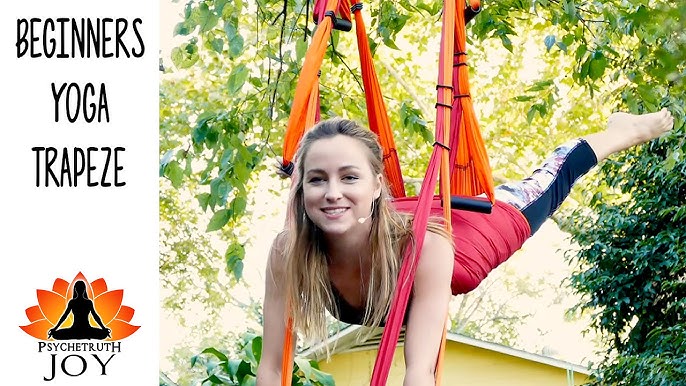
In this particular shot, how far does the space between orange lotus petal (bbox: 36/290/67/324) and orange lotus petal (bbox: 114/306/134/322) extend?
29cm

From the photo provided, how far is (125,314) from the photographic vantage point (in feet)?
13.3

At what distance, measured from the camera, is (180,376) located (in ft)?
37.0

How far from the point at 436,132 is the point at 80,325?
196cm

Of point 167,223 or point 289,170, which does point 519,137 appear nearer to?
point 167,223

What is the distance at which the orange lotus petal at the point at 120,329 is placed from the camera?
3.72 metres

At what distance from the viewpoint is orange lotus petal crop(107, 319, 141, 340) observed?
3.72 meters

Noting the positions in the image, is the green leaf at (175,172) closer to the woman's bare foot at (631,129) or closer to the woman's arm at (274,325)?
the woman's arm at (274,325)

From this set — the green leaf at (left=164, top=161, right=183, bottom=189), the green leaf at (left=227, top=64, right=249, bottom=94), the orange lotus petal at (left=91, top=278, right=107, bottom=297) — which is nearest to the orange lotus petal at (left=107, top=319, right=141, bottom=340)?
the orange lotus petal at (left=91, top=278, right=107, bottom=297)

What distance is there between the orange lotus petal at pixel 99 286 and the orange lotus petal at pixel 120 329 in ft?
0.45

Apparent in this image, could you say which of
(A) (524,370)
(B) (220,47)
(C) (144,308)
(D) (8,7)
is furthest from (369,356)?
(B) (220,47)

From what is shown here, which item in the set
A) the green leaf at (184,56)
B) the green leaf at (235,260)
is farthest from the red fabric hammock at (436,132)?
the green leaf at (184,56)

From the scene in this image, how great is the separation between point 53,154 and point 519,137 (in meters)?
4.15

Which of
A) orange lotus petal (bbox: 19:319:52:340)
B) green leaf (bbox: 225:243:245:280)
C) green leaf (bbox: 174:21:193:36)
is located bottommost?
orange lotus petal (bbox: 19:319:52:340)

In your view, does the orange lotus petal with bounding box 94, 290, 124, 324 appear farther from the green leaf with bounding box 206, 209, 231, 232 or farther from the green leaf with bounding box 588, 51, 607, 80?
the green leaf with bounding box 588, 51, 607, 80
